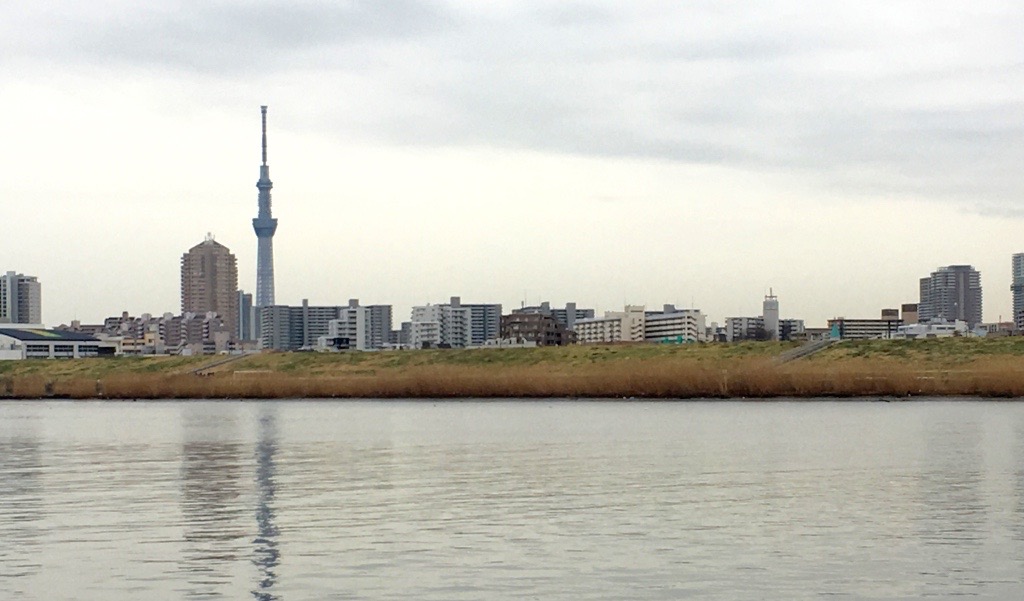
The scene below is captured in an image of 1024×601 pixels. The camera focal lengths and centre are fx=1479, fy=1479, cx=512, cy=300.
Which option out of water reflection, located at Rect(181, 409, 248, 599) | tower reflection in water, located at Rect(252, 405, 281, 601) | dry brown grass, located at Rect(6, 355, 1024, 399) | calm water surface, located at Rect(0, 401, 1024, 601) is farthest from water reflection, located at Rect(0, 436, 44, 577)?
dry brown grass, located at Rect(6, 355, 1024, 399)

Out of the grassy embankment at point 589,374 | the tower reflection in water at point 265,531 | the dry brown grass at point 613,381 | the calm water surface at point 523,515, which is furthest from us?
the grassy embankment at point 589,374

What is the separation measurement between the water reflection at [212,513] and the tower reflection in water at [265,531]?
1.60 ft

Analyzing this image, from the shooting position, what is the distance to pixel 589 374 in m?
148

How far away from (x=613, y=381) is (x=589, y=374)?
1100cm

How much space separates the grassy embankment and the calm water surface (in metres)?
45.2

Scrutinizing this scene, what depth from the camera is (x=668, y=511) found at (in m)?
41.0

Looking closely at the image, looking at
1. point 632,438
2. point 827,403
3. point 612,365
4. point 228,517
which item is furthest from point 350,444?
point 612,365

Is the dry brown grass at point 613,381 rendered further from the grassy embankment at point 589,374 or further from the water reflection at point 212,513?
the water reflection at point 212,513

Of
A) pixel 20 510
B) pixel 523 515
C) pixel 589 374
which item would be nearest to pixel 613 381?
pixel 589 374

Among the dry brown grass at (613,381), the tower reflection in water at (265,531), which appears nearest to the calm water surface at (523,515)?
the tower reflection in water at (265,531)

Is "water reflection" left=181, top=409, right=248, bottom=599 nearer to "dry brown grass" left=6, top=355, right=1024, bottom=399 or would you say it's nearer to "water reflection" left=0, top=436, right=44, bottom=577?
"water reflection" left=0, top=436, right=44, bottom=577

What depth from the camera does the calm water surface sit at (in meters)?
29.8

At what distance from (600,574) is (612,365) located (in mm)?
128616

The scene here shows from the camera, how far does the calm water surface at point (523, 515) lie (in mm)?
29797
